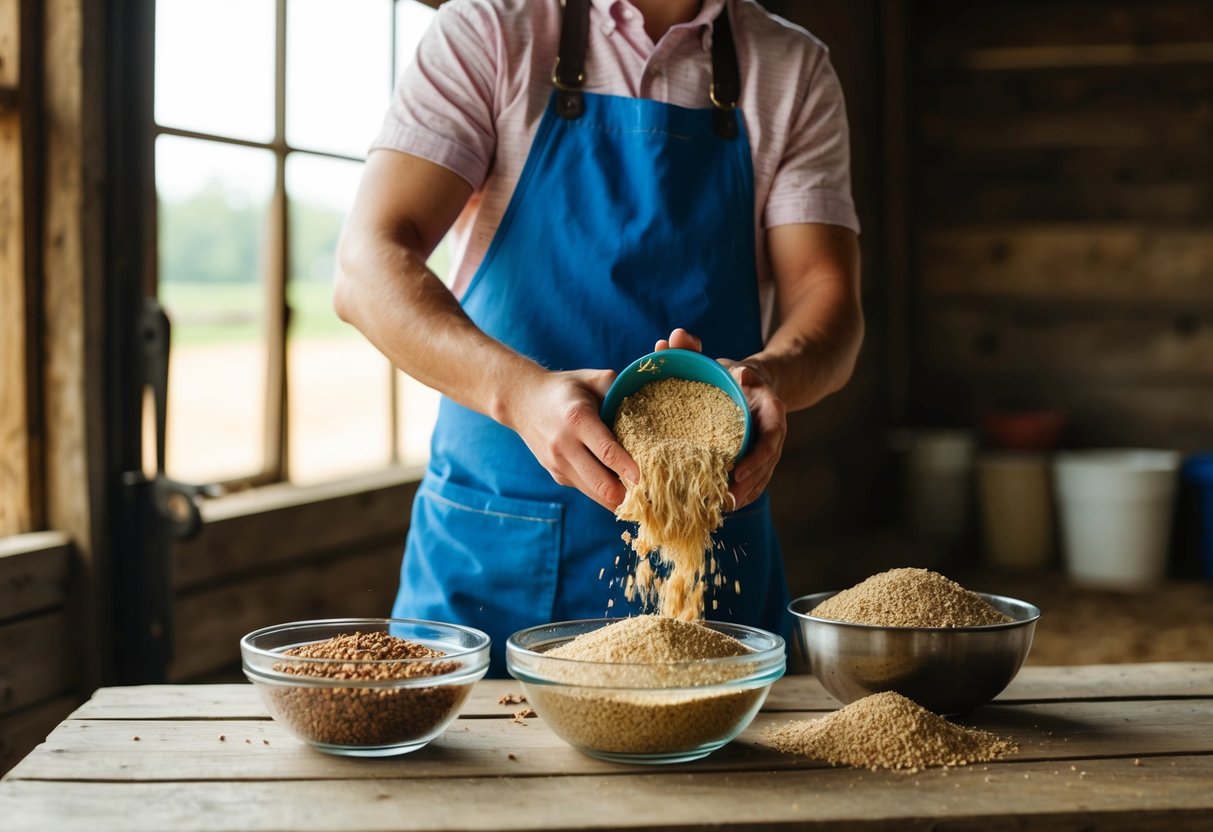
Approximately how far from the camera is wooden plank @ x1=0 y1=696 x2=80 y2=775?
2.04m

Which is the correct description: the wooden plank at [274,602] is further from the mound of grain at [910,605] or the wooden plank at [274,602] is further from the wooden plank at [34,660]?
the mound of grain at [910,605]

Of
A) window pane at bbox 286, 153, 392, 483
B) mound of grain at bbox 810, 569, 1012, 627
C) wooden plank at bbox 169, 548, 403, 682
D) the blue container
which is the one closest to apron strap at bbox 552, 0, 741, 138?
mound of grain at bbox 810, 569, 1012, 627

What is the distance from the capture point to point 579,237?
1.86m

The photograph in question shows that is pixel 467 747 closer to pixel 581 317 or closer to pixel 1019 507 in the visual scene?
pixel 581 317

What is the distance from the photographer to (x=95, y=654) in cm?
221

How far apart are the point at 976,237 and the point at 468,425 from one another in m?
4.31

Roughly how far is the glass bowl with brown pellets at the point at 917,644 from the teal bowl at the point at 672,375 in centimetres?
22

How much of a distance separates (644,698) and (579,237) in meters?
0.81

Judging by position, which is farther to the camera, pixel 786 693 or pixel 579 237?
pixel 579 237

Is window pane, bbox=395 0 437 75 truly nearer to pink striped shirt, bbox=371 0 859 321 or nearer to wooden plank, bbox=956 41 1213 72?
pink striped shirt, bbox=371 0 859 321

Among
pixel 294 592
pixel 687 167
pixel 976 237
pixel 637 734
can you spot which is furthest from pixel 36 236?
pixel 976 237

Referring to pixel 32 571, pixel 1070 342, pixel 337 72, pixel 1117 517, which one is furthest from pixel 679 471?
pixel 1070 342

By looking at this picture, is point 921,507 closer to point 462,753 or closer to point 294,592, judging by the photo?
point 294,592

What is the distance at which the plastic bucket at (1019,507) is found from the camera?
5.30 metres
